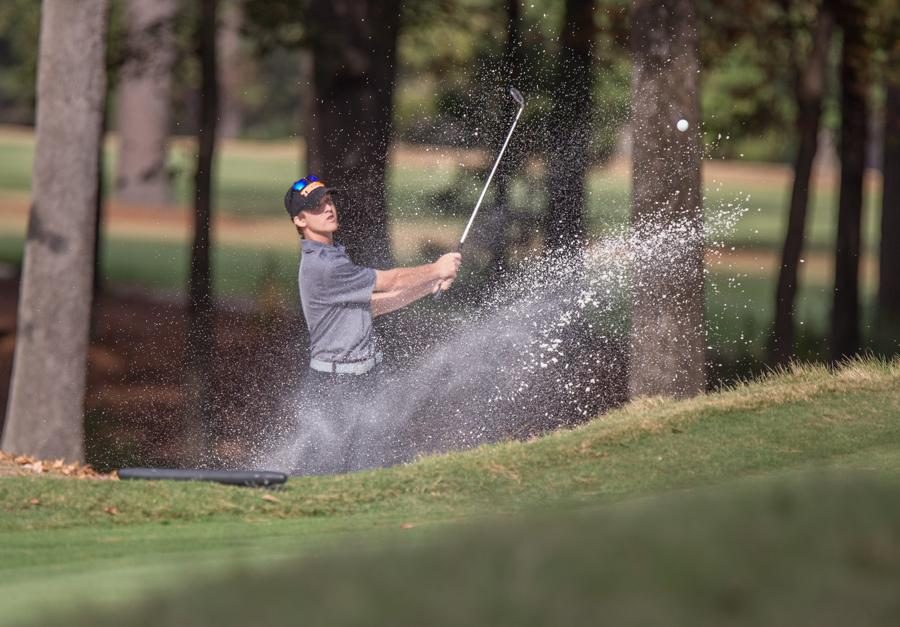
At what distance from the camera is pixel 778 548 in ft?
18.7

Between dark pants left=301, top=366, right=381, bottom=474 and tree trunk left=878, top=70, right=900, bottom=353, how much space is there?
1164 centimetres

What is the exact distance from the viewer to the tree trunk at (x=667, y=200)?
11.8 metres

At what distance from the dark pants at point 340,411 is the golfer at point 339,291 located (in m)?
0.01

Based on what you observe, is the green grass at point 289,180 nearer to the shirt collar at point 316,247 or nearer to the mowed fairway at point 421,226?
the mowed fairway at point 421,226

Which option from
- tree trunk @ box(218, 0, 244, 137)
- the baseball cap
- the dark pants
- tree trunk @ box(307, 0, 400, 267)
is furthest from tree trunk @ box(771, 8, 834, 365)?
tree trunk @ box(218, 0, 244, 137)

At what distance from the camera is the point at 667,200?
11.8 metres

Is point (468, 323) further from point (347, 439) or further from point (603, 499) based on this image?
point (603, 499)

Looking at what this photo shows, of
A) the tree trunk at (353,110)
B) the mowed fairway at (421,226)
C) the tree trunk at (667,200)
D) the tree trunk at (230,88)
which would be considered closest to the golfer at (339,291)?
the tree trunk at (667,200)

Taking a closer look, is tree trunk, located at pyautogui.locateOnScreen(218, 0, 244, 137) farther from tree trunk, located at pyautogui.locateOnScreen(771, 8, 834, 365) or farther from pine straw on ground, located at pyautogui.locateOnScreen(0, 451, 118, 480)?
pine straw on ground, located at pyautogui.locateOnScreen(0, 451, 118, 480)

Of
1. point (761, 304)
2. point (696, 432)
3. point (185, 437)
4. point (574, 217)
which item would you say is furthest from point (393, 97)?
point (761, 304)

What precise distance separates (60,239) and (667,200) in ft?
18.5

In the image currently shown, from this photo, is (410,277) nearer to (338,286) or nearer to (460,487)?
(338,286)

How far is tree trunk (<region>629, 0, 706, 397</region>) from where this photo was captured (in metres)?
11.8

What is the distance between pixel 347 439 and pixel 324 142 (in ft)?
22.2
